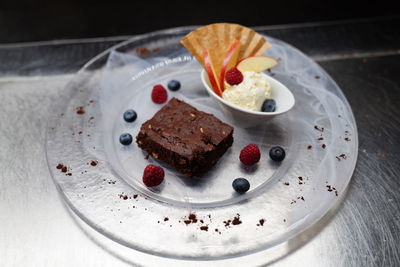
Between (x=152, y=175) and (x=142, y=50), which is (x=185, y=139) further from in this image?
(x=142, y=50)

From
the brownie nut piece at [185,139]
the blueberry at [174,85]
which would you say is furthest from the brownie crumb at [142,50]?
the brownie nut piece at [185,139]

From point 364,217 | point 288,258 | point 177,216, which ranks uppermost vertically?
point 177,216

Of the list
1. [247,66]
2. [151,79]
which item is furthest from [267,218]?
[151,79]

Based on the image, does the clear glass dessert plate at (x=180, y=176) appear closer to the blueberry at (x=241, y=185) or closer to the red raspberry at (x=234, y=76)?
the blueberry at (x=241, y=185)

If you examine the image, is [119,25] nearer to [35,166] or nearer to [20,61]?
[20,61]

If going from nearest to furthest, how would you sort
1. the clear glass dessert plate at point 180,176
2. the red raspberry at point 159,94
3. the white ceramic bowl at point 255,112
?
the clear glass dessert plate at point 180,176
the white ceramic bowl at point 255,112
the red raspberry at point 159,94

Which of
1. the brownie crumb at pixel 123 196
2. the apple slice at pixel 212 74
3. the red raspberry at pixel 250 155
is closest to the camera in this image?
the brownie crumb at pixel 123 196

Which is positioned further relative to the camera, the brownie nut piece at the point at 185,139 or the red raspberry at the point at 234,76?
the red raspberry at the point at 234,76
